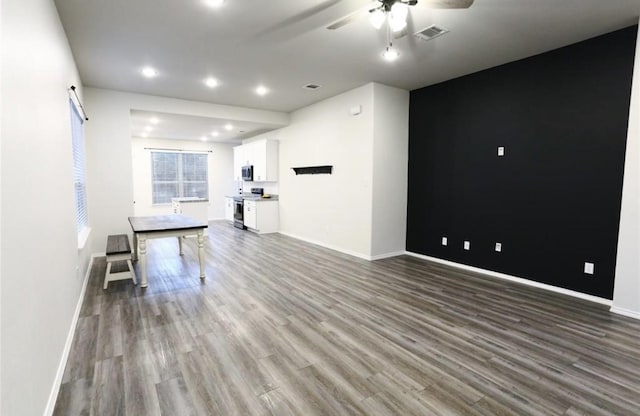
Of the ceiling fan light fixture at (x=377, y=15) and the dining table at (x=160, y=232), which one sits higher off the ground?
the ceiling fan light fixture at (x=377, y=15)

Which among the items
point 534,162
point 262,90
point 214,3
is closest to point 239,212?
point 262,90

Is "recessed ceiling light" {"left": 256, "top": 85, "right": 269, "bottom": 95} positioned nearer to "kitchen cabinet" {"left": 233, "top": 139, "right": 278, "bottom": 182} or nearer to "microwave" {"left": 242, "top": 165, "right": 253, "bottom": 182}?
"kitchen cabinet" {"left": 233, "top": 139, "right": 278, "bottom": 182}

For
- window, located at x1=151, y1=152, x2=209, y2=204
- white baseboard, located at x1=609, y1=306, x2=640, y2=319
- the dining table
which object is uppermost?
window, located at x1=151, y1=152, x2=209, y2=204

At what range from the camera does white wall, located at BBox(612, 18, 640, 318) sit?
9.84ft

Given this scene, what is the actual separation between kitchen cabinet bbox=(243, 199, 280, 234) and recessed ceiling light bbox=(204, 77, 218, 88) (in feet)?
10.3

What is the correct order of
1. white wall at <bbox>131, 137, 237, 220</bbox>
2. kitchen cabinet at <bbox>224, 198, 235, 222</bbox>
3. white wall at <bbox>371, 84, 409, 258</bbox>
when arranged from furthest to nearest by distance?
kitchen cabinet at <bbox>224, 198, 235, 222</bbox>, white wall at <bbox>131, 137, 237, 220</bbox>, white wall at <bbox>371, 84, 409, 258</bbox>

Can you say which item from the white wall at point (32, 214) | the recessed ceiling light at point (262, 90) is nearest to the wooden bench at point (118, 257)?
the white wall at point (32, 214)

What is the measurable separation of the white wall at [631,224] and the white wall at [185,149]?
9.71 metres

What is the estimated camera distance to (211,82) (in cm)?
480

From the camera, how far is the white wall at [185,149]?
9469 mm

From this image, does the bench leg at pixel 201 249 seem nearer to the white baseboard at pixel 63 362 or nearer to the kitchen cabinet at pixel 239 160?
the white baseboard at pixel 63 362

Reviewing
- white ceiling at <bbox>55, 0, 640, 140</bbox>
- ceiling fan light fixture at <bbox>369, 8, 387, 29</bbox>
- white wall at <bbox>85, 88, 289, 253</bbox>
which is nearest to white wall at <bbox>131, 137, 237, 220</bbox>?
white wall at <bbox>85, 88, 289, 253</bbox>

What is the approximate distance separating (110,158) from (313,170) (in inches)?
139

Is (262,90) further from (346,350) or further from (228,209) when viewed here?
(228,209)
